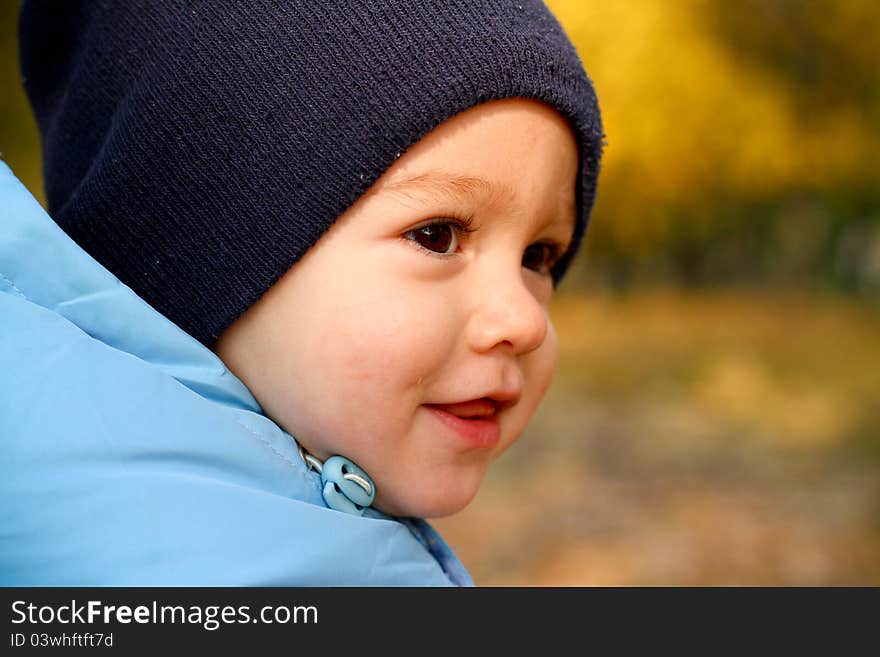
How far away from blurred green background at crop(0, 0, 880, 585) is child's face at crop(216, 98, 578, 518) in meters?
2.73

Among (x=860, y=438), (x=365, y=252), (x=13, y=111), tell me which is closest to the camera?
(x=365, y=252)

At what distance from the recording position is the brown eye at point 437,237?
1209 mm

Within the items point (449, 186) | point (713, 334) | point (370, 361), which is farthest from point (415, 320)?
point (713, 334)

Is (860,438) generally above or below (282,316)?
above

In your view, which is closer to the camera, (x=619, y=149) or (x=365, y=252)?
(x=365, y=252)

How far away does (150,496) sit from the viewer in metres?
0.94

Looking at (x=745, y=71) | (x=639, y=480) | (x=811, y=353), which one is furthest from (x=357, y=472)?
(x=811, y=353)

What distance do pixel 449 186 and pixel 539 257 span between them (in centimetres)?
33

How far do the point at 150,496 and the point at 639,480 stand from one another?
4.37 m

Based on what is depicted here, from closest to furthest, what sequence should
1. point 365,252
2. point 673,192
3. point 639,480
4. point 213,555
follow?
point 213,555
point 365,252
point 639,480
point 673,192

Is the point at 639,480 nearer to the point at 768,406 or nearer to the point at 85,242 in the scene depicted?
the point at 768,406

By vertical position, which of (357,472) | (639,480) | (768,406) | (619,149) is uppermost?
(619,149)

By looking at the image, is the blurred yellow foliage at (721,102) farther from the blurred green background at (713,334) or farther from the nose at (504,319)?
the nose at (504,319)

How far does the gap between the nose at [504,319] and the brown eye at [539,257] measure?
229 mm
